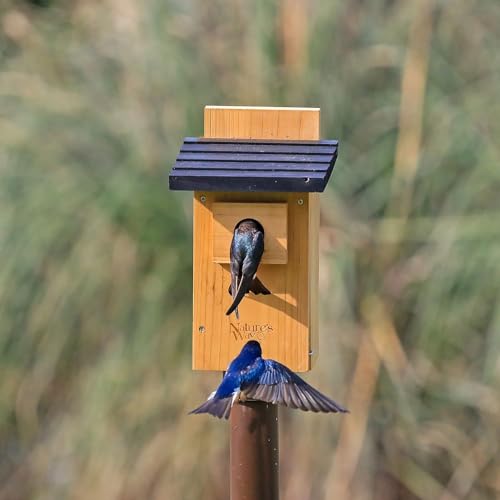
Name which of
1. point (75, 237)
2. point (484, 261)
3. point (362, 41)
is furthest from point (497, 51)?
point (75, 237)

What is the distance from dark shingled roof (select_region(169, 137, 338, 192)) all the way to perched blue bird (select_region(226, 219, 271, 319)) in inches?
4.9

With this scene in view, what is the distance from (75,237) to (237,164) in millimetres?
1638

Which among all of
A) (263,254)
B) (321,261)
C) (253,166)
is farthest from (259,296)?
(321,261)

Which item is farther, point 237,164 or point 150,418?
point 150,418

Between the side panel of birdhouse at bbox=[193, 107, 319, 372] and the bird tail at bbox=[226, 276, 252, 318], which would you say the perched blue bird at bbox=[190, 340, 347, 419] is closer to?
A: the bird tail at bbox=[226, 276, 252, 318]

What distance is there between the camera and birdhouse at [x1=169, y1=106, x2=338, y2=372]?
321 cm

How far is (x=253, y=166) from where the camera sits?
3.19 metres

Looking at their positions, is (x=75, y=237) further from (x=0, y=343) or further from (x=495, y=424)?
(x=495, y=424)

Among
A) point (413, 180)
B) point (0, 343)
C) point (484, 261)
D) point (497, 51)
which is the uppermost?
point (497, 51)

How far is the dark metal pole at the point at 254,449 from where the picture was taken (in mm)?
3090

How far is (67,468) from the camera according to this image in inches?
184

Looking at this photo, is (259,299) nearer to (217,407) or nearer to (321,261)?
(217,407)

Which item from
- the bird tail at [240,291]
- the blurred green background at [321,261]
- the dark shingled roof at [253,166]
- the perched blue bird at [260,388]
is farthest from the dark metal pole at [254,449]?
the blurred green background at [321,261]

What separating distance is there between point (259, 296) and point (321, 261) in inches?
55.7
